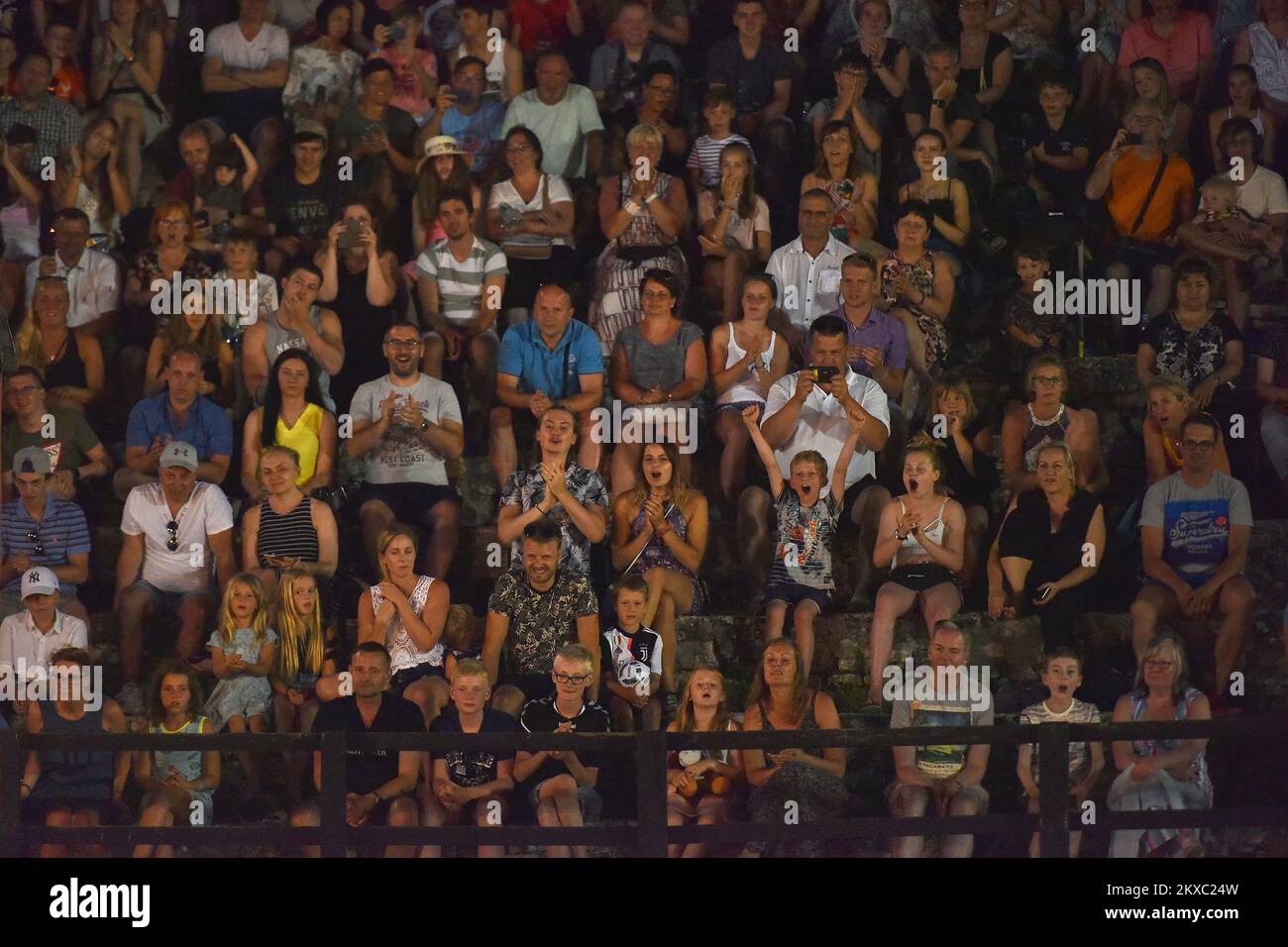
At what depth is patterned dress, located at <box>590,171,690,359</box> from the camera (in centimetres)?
1301

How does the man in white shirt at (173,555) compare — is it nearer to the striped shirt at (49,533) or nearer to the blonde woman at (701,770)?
the striped shirt at (49,533)

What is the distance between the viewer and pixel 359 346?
42.5 ft

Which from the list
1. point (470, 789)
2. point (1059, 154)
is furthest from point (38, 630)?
point (1059, 154)

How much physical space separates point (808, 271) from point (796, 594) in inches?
80.0

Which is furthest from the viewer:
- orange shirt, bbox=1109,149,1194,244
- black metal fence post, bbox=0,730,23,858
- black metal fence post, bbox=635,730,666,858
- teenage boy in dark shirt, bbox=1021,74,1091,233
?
teenage boy in dark shirt, bbox=1021,74,1091,233

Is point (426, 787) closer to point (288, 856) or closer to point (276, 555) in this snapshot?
point (288, 856)

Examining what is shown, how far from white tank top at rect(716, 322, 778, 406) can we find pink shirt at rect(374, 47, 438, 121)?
103 inches

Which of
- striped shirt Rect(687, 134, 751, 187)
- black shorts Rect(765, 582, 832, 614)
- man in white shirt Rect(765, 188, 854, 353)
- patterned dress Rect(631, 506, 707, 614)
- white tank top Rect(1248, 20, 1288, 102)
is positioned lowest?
black shorts Rect(765, 582, 832, 614)

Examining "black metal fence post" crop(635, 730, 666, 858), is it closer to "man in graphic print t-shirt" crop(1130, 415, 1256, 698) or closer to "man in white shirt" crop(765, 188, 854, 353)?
"man in graphic print t-shirt" crop(1130, 415, 1256, 698)

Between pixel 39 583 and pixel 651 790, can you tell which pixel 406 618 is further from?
pixel 39 583

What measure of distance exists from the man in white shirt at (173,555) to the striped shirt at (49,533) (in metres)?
0.25

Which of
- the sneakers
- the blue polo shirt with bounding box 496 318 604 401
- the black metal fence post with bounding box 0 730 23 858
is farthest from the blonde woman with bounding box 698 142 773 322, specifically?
the black metal fence post with bounding box 0 730 23 858

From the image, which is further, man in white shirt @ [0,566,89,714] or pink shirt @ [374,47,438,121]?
pink shirt @ [374,47,438,121]

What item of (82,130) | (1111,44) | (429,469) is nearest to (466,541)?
(429,469)
